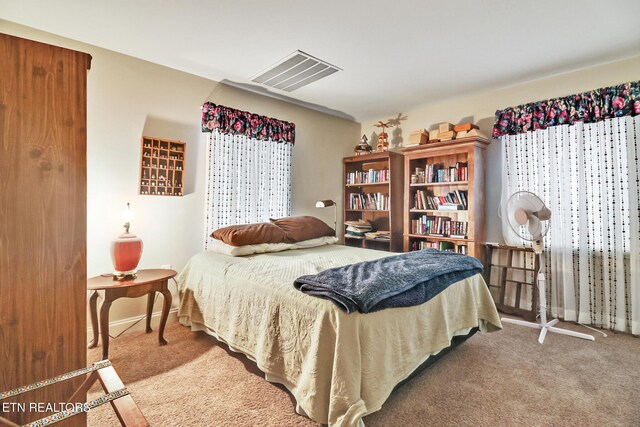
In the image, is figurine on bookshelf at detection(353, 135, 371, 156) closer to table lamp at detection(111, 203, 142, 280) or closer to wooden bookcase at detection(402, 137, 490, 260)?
wooden bookcase at detection(402, 137, 490, 260)

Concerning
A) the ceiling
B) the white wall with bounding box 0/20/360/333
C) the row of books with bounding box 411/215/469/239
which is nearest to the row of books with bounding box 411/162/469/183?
the row of books with bounding box 411/215/469/239

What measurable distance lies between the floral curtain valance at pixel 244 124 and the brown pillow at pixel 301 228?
3.24ft

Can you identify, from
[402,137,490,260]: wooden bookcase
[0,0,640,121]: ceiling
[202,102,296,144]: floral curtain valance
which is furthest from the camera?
[402,137,490,260]: wooden bookcase

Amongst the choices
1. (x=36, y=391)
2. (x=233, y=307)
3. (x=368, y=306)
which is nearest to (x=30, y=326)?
(x=36, y=391)

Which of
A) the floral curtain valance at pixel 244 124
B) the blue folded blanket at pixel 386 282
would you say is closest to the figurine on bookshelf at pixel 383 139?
the floral curtain valance at pixel 244 124

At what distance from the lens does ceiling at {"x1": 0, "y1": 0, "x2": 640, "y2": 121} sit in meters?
1.99

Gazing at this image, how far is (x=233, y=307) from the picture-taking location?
2.03m

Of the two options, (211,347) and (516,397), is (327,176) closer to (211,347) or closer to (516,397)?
(211,347)

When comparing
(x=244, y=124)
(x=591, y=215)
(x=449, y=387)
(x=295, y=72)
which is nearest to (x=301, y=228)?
(x=244, y=124)

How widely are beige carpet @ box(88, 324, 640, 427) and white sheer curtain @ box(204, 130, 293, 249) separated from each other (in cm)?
127

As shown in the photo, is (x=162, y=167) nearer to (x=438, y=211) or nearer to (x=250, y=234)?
(x=250, y=234)

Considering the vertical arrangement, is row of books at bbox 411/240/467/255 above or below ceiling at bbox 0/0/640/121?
below

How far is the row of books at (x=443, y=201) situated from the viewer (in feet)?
11.3

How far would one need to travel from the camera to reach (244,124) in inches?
127
